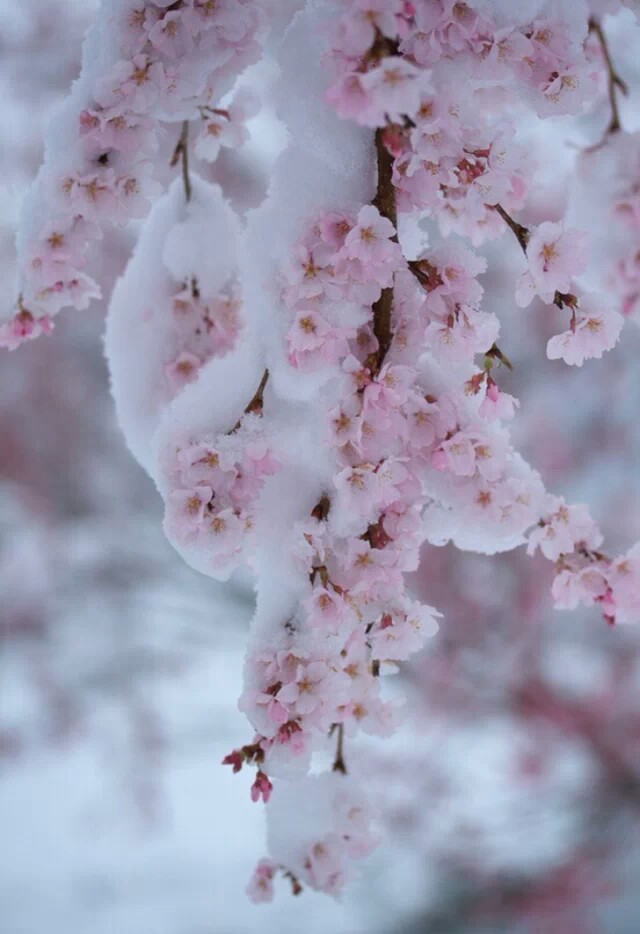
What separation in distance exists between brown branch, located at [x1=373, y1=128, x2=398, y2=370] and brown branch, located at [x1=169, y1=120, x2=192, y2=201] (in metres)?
0.40

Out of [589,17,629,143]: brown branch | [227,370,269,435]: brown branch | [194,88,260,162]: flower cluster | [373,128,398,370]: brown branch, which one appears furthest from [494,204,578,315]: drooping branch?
[194,88,260,162]: flower cluster

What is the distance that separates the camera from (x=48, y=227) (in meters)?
1.04

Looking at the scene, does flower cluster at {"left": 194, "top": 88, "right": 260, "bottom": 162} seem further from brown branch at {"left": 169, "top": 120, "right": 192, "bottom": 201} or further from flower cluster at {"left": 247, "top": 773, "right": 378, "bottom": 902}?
flower cluster at {"left": 247, "top": 773, "right": 378, "bottom": 902}

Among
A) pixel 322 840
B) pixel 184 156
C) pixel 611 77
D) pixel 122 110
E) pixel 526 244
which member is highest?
pixel 184 156

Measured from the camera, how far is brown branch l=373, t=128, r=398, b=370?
3.07 ft

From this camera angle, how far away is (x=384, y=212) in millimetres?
936

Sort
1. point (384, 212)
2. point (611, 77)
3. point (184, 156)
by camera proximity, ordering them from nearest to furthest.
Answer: point (384, 212) → point (611, 77) → point (184, 156)

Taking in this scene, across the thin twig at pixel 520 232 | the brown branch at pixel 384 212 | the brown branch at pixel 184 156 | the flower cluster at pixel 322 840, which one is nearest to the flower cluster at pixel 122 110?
the brown branch at pixel 184 156

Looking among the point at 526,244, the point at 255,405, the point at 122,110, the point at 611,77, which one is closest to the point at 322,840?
the point at 255,405

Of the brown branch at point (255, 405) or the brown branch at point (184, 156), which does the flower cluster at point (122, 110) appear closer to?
the brown branch at point (184, 156)

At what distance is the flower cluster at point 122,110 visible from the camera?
3.24ft

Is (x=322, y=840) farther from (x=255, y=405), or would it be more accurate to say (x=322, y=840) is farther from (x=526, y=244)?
(x=526, y=244)

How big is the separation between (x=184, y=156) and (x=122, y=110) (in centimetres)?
27

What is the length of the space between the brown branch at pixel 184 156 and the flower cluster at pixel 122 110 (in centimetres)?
12
